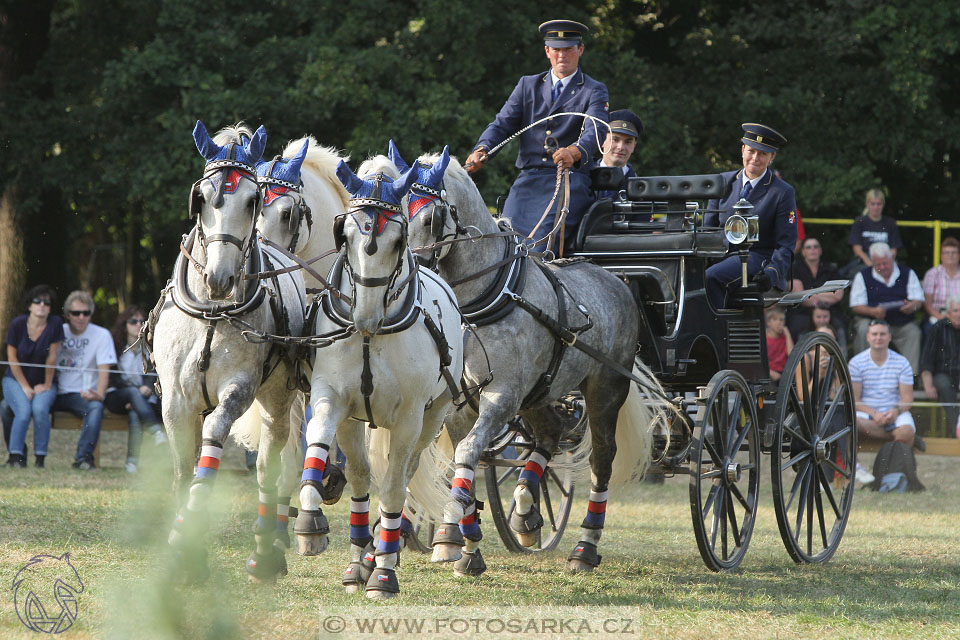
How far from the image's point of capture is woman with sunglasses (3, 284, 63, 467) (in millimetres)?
10750

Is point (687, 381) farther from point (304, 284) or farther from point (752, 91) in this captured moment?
point (752, 91)

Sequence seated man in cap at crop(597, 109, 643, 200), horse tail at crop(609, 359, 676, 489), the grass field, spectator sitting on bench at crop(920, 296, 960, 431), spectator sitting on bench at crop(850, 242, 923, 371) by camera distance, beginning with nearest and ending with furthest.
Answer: the grass field → horse tail at crop(609, 359, 676, 489) → seated man in cap at crop(597, 109, 643, 200) → spectator sitting on bench at crop(920, 296, 960, 431) → spectator sitting on bench at crop(850, 242, 923, 371)

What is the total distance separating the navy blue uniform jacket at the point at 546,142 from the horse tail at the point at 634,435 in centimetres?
110

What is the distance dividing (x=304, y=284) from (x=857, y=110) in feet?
33.4

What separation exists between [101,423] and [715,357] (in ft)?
21.1

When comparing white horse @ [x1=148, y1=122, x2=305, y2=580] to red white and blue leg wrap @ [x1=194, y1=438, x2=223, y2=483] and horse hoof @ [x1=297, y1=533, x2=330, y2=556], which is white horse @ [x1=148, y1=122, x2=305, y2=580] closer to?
red white and blue leg wrap @ [x1=194, y1=438, x2=223, y2=483]

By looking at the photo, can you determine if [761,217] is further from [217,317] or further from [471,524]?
[217,317]

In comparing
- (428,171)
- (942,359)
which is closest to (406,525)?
(428,171)

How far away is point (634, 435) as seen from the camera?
22.5 ft

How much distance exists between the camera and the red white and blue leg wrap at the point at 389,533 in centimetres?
499

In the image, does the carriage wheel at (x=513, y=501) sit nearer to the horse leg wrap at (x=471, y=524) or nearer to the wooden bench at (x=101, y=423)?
the horse leg wrap at (x=471, y=524)

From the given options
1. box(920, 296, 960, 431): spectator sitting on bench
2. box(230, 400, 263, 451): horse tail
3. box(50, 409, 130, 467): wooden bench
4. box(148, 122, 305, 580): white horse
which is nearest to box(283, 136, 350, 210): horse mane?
box(148, 122, 305, 580): white horse

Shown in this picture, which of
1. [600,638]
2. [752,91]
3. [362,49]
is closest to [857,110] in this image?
[752,91]

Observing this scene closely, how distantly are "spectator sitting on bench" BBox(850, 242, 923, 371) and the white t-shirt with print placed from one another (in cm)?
735
